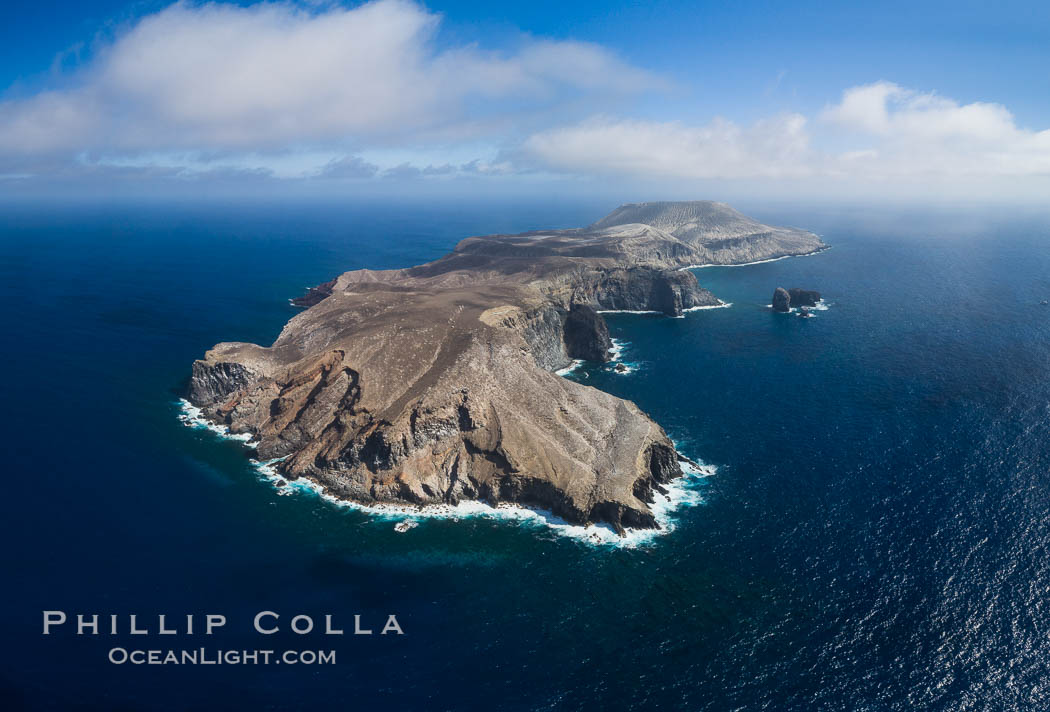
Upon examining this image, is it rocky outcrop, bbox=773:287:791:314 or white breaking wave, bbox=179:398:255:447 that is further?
rocky outcrop, bbox=773:287:791:314

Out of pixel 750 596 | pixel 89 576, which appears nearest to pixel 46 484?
pixel 89 576

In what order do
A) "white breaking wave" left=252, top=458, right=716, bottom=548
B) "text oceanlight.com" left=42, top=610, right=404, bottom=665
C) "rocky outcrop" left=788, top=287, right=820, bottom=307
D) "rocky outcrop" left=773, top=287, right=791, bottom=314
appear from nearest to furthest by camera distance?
"text oceanlight.com" left=42, top=610, right=404, bottom=665 → "white breaking wave" left=252, top=458, right=716, bottom=548 → "rocky outcrop" left=773, top=287, right=791, bottom=314 → "rocky outcrop" left=788, top=287, right=820, bottom=307

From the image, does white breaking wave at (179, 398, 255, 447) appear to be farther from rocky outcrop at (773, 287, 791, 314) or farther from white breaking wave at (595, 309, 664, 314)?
rocky outcrop at (773, 287, 791, 314)

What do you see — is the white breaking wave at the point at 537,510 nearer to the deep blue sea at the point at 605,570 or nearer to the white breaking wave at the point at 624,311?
the deep blue sea at the point at 605,570

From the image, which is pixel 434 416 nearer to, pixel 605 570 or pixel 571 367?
pixel 605 570

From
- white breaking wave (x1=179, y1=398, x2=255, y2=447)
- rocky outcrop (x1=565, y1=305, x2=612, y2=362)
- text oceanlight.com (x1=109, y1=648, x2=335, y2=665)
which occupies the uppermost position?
rocky outcrop (x1=565, y1=305, x2=612, y2=362)

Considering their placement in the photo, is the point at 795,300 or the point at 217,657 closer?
the point at 217,657

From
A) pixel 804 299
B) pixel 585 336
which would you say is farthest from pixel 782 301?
pixel 585 336

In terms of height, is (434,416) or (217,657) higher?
(434,416)

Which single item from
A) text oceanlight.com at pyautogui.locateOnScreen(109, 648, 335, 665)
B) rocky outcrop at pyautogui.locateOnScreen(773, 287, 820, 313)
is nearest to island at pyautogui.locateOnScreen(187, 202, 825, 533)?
text oceanlight.com at pyautogui.locateOnScreen(109, 648, 335, 665)
